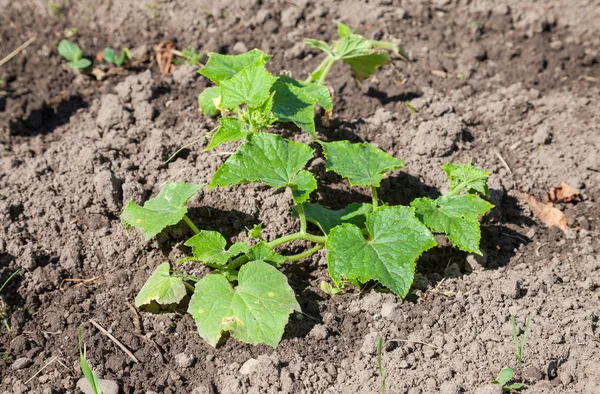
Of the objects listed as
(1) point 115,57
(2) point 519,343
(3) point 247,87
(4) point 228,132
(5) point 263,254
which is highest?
(3) point 247,87

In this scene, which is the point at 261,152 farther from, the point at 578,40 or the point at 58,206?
the point at 578,40

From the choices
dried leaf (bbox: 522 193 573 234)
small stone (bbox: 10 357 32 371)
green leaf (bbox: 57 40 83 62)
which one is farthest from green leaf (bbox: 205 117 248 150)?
green leaf (bbox: 57 40 83 62)

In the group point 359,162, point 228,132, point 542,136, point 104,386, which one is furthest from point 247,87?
point 542,136

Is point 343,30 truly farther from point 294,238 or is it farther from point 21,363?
point 21,363

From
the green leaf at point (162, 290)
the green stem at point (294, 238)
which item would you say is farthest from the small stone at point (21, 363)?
the green stem at point (294, 238)

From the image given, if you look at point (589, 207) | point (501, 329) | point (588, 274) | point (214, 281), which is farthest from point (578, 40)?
point (214, 281)

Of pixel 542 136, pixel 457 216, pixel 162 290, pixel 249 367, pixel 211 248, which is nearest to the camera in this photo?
pixel 249 367
